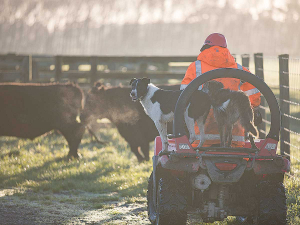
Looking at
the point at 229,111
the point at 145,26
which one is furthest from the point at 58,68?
the point at 145,26

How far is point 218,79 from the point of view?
14.2 ft

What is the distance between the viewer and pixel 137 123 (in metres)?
9.06

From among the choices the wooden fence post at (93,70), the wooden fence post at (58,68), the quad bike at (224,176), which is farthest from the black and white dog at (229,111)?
the wooden fence post at (58,68)

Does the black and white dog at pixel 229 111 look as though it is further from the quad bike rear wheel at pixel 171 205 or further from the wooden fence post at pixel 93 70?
the wooden fence post at pixel 93 70

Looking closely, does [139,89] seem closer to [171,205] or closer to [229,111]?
[229,111]

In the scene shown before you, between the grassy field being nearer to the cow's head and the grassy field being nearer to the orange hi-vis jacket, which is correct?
the orange hi-vis jacket

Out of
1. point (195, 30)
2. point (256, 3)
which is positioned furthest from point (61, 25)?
point (256, 3)

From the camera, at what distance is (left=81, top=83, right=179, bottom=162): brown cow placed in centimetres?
902

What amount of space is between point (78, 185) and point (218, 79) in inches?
133

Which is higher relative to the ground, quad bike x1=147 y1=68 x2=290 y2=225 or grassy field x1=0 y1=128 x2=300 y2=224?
quad bike x1=147 y1=68 x2=290 y2=225

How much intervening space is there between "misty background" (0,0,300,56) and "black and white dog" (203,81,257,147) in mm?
77408

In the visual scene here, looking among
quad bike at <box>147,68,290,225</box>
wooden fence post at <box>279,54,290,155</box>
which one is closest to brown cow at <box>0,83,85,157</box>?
wooden fence post at <box>279,54,290,155</box>

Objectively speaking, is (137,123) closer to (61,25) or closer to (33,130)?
(33,130)

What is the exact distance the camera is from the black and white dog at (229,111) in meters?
3.86
